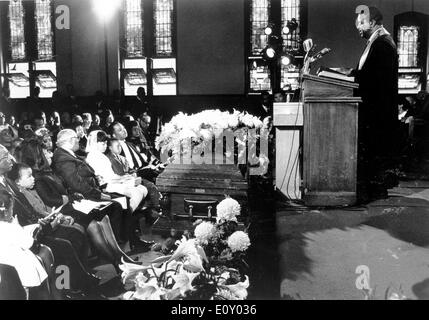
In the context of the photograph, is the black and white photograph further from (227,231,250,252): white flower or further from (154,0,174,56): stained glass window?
(154,0,174,56): stained glass window

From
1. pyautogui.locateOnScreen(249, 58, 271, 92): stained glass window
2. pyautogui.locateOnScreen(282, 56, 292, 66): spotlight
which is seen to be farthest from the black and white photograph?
pyautogui.locateOnScreen(249, 58, 271, 92): stained glass window

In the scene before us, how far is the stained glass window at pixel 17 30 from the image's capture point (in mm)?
8742

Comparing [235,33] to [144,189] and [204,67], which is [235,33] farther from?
[144,189]

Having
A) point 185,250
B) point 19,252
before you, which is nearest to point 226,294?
point 185,250

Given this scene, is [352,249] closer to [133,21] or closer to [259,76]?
[259,76]

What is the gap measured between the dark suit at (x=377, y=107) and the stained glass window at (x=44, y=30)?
727cm

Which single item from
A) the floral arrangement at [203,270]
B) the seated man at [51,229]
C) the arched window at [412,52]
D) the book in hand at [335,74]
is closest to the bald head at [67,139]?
the seated man at [51,229]

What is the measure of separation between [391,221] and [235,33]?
23.0ft

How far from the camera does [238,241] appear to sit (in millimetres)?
2213

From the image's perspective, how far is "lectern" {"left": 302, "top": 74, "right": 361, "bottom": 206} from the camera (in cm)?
322

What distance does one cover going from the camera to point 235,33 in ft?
30.0

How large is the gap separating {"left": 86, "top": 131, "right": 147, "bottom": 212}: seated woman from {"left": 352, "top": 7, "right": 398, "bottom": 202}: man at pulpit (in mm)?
1868

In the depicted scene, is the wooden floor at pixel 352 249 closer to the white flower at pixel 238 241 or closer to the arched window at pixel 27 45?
the white flower at pixel 238 241

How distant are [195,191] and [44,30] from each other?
7386mm
